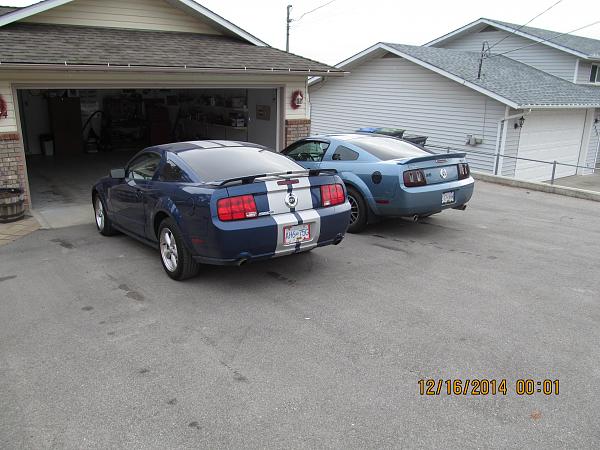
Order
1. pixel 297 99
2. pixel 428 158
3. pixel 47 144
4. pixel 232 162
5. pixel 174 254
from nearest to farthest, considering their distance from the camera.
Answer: pixel 174 254
pixel 232 162
pixel 428 158
pixel 297 99
pixel 47 144

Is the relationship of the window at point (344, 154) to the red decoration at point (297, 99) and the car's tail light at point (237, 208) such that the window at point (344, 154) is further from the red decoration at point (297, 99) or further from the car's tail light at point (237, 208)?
the red decoration at point (297, 99)

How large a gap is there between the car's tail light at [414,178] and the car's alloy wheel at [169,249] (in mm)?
3314

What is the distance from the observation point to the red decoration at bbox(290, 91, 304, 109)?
1194 centimetres

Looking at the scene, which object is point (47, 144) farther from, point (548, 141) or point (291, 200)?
point (548, 141)

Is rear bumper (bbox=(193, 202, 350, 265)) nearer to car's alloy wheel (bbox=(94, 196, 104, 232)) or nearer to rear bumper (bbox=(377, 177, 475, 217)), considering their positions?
rear bumper (bbox=(377, 177, 475, 217))

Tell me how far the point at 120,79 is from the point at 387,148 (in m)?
5.26

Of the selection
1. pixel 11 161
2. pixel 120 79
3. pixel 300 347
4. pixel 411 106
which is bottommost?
pixel 300 347

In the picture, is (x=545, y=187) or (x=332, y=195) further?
(x=545, y=187)

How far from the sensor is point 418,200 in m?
7.22

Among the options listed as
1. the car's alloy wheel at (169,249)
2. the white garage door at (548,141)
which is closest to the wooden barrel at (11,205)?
the car's alloy wheel at (169,249)

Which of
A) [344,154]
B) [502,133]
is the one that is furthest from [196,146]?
[502,133]

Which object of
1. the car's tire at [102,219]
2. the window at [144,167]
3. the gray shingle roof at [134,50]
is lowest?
the car's tire at [102,219]

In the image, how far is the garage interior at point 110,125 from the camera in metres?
13.3

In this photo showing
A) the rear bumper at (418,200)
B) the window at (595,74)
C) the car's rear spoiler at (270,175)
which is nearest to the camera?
the car's rear spoiler at (270,175)
